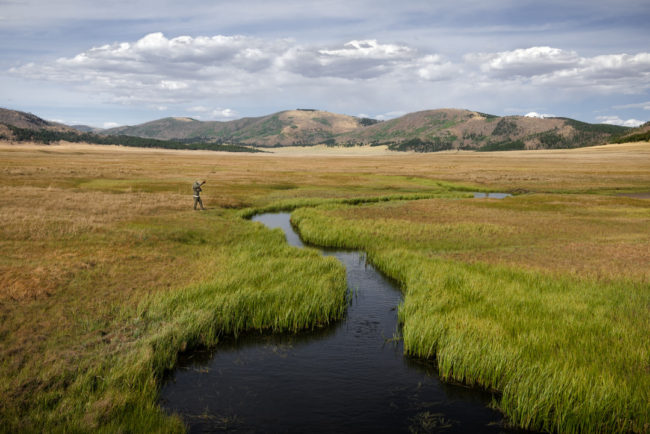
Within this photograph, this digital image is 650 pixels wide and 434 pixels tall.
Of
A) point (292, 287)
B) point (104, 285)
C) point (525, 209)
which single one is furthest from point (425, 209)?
point (104, 285)

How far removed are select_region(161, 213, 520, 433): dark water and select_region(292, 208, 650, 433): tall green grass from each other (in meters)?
0.75

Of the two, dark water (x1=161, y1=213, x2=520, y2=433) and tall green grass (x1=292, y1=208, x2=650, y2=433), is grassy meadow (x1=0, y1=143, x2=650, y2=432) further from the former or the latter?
dark water (x1=161, y1=213, x2=520, y2=433)

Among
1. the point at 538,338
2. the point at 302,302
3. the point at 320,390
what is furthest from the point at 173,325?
the point at 538,338

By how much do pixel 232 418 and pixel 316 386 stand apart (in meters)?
2.58

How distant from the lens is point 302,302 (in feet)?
53.3

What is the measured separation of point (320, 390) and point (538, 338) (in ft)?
21.3

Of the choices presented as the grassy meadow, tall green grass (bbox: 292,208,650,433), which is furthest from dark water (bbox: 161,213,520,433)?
tall green grass (bbox: 292,208,650,433)

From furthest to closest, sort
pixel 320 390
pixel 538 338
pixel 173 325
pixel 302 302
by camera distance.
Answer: pixel 302 302, pixel 173 325, pixel 538 338, pixel 320 390

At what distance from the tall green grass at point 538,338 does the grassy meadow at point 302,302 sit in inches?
2.0

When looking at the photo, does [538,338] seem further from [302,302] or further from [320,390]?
[302,302]

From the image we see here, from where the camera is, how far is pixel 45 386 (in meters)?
10.1

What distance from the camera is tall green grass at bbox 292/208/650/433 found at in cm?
972

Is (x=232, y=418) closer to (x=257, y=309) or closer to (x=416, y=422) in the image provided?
(x=416, y=422)

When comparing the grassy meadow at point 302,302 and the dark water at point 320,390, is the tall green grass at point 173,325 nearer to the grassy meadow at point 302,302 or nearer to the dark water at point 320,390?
the grassy meadow at point 302,302
